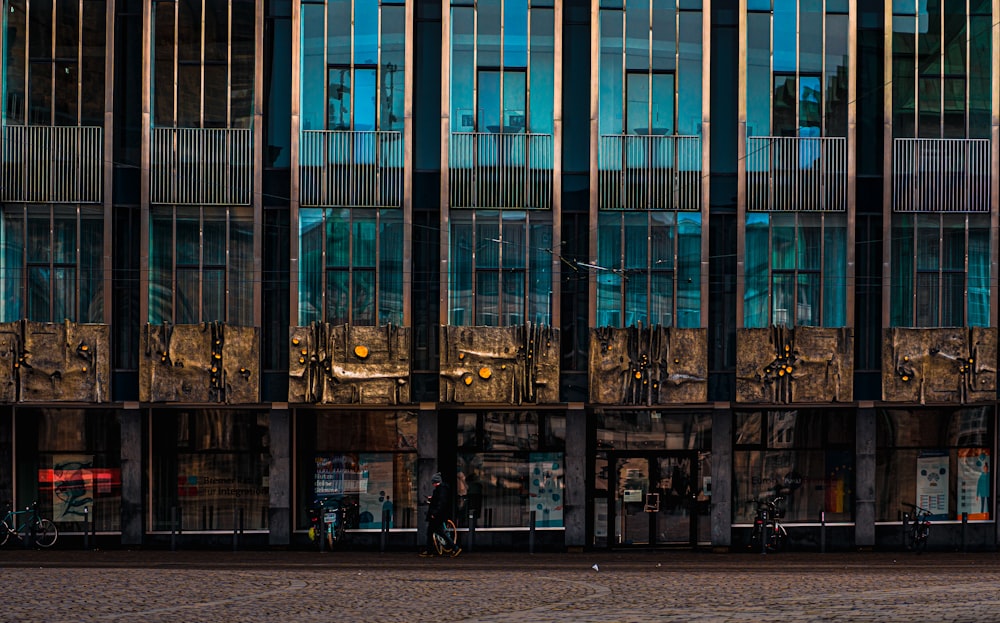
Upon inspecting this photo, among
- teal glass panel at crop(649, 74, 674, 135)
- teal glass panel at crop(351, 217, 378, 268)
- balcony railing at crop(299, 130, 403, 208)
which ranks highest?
teal glass panel at crop(649, 74, 674, 135)

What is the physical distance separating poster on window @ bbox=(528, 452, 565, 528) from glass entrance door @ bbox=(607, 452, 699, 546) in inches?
51.8

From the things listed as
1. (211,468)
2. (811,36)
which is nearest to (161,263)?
(211,468)

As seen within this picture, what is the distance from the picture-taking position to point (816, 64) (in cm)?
3142

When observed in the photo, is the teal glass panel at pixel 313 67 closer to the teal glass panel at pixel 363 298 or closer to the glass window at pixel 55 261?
the teal glass panel at pixel 363 298

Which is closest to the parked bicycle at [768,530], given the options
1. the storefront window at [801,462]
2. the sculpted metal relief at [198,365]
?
the storefront window at [801,462]

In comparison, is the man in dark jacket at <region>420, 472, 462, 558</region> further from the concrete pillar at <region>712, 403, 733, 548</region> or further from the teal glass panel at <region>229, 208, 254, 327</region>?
the concrete pillar at <region>712, 403, 733, 548</region>

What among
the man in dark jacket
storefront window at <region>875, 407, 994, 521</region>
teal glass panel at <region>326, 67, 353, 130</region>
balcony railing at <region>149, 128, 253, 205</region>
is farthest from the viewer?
storefront window at <region>875, 407, 994, 521</region>

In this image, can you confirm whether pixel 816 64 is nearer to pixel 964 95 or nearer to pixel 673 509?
pixel 964 95

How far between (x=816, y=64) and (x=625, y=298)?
7.23m

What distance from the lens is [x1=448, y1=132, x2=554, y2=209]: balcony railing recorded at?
31.0 meters

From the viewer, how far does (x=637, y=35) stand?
3130 cm

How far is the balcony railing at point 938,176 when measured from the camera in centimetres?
3128

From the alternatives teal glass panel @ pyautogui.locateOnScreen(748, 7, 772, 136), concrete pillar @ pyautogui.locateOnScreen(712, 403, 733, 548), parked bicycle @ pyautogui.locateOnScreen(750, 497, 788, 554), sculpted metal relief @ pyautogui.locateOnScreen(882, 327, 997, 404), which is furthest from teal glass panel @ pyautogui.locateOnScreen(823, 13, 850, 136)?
parked bicycle @ pyautogui.locateOnScreen(750, 497, 788, 554)

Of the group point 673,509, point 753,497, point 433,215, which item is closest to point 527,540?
point 673,509
